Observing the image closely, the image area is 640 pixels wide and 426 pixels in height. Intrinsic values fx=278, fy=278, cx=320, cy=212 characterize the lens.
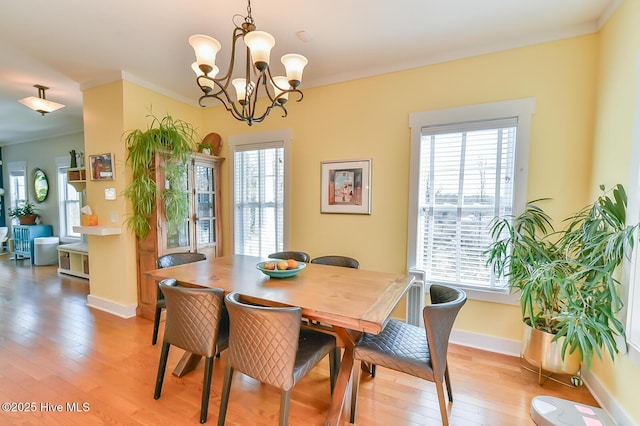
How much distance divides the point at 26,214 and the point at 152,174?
5.61 meters

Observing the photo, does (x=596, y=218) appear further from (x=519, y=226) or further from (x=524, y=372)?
(x=524, y=372)

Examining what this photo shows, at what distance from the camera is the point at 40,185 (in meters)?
6.21

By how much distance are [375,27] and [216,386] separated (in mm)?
3001

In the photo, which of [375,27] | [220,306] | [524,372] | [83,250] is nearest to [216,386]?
[220,306]

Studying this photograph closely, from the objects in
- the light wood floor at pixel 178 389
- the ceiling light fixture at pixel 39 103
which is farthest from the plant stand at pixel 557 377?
the ceiling light fixture at pixel 39 103

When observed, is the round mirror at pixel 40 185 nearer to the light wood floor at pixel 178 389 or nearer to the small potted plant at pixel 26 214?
the small potted plant at pixel 26 214

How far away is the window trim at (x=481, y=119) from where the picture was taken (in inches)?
92.5

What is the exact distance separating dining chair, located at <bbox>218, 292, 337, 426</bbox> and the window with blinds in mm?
2082

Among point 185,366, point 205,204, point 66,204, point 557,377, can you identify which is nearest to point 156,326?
point 185,366

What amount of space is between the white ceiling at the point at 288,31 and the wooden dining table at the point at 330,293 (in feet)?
6.42

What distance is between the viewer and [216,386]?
2.00 m

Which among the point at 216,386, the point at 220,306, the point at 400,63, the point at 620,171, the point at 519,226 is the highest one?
the point at 400,63

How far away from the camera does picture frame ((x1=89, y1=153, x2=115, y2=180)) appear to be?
10.4ft

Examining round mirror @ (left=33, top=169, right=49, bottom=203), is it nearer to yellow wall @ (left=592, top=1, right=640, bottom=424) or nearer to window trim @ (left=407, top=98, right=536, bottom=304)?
window trim @ (left=407, top=98, right=536, bottom=304)
